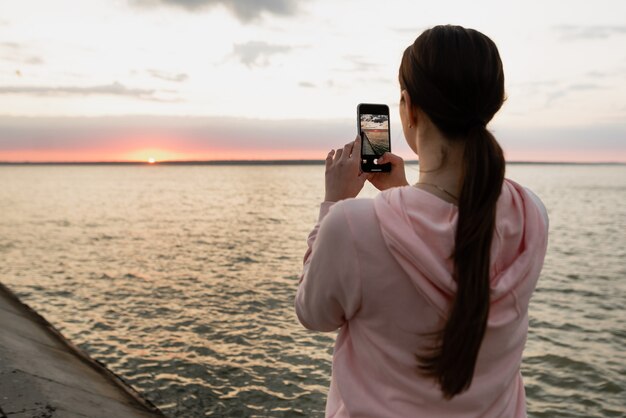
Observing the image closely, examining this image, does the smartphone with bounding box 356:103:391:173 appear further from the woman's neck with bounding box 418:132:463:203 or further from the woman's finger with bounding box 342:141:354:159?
the woman's neck with bounding box 418:132:463:203

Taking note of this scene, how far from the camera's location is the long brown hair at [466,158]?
1509 mm

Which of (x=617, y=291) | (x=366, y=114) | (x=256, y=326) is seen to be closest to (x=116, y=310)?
(x=256, y=326)

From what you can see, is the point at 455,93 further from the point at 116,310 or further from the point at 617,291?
the point at 617,291

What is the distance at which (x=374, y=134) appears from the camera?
2283mm

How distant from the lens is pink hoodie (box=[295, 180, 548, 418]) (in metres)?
1.53

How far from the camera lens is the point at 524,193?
1702 millimetres

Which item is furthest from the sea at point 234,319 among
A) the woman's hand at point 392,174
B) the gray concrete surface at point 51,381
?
the gray concrete surface at point 51,381

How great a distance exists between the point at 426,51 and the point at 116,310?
15286 millimetres

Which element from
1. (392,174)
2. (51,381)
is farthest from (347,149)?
(51,381)

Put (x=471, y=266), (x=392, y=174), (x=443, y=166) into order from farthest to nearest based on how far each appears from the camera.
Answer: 1. (x=392, y=174)
2. (x=443, y=166)
3. (x=471, y=266)

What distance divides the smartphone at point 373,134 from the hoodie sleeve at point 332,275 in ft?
1.75

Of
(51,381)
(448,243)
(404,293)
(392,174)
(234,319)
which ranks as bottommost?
(234,319)

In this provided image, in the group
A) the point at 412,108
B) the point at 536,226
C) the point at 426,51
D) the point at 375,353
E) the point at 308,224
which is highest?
the point at 426,51

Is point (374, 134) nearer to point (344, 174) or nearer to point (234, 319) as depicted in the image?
point (344, 174)
